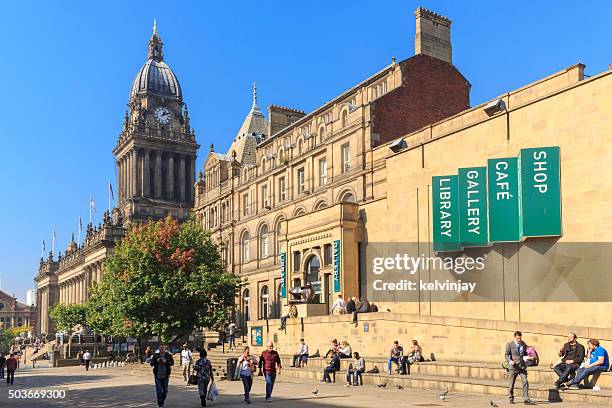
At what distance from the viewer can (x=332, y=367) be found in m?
28.7

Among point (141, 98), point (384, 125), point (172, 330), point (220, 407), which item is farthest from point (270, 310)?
point (141, 98)

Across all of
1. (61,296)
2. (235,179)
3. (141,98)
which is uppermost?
(141,98)

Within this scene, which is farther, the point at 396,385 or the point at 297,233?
the point at 297,233

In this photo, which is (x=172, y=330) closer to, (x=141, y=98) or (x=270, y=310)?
(x=270, y=310)

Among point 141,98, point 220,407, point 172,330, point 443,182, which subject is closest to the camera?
point 220,407

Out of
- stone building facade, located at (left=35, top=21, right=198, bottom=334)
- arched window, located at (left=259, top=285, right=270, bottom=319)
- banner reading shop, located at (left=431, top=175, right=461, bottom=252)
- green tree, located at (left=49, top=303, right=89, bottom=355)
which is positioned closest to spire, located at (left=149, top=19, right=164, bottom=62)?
stone building facade, located at (left=35, top=21, right=198, bottom=334)

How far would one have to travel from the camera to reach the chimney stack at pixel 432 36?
52156 mm

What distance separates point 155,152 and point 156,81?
1386cm

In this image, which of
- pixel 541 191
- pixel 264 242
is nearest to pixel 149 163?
pixel 264 242

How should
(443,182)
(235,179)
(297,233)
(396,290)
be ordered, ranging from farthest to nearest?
1. (235,179)
2. (297,233)
3. (396,290)
4. (443,182)

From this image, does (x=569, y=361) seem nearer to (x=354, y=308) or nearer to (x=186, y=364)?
(x=354, y=308)

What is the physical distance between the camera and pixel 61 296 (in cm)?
14600

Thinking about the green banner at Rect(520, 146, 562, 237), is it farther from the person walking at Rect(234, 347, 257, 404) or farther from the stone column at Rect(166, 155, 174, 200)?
the stone column at Rect(166, 155, 174, 200)

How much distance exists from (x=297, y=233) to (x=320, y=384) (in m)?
18.6
